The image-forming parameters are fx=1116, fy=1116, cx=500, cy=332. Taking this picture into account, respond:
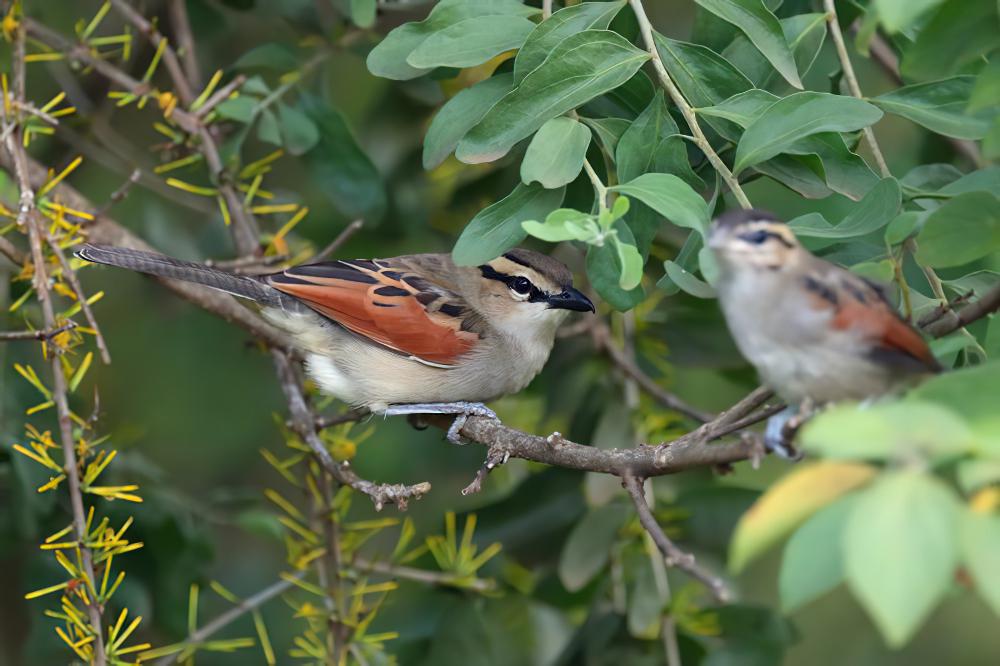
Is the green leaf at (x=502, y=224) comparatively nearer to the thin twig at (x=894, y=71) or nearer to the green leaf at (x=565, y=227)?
the green leaf at (x=565, y=227)

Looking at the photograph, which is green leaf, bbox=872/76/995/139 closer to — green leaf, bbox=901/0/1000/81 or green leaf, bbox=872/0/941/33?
green leaf, bbox=901/0/1000/81

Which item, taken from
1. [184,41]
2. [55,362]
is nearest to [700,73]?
[55,362]

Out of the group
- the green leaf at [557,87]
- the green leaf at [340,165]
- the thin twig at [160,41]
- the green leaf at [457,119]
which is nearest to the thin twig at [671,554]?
the green leaf at [557,87]

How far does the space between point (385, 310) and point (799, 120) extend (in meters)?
2.62

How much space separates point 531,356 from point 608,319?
0.70 meters

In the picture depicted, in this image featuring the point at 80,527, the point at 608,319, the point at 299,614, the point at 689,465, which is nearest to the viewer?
the point at 689,465

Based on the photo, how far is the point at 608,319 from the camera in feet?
19.2

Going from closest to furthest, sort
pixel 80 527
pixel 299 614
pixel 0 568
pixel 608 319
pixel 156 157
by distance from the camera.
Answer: pixel 80 527
pixel 299 614
pixel 608 319
pixel 0 568
pixel 156 157

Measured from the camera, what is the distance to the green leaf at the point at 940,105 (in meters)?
3.32

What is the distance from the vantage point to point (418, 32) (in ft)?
12.6

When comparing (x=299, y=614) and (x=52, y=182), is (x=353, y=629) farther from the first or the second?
(x=52, y=182)

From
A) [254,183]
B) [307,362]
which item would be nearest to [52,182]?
[254,183]

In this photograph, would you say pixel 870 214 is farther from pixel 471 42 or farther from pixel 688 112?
pixel 471 42

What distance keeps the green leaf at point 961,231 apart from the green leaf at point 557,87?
3.48 feet
